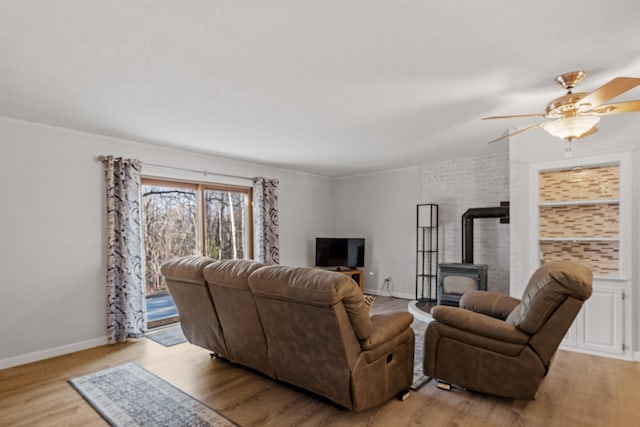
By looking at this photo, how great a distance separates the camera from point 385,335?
7.89ft

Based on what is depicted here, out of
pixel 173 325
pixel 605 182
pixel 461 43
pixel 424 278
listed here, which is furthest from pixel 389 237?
pixel 461 43

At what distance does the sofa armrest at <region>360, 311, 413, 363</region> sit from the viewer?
2.30m

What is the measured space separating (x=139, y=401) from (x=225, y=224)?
10.1 feet

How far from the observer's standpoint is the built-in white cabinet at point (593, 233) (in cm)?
335

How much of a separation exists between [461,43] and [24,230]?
427 cm

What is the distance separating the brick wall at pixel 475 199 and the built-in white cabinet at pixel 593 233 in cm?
130

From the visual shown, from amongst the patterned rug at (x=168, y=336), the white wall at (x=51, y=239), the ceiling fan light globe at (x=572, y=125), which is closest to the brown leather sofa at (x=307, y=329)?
the patterned rug at (x=168, y=336)

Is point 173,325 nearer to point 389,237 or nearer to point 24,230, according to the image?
point 24,230

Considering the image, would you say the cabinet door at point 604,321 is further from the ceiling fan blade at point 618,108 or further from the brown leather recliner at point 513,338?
the ceiling fan blade at point 618,108

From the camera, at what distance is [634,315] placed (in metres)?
3.31

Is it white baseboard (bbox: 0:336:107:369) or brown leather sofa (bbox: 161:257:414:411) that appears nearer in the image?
brown leather sofa (bbox: 161:257:414:411)

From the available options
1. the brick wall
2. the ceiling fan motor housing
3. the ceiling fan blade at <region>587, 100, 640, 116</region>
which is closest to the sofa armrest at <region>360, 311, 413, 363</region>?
the ceiling fan motor housing

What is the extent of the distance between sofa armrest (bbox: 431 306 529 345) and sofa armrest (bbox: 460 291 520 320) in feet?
2.06

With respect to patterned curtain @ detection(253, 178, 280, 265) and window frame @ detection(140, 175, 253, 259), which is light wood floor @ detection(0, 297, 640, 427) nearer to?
window frame @ detection(140, 175, 253, 259)
